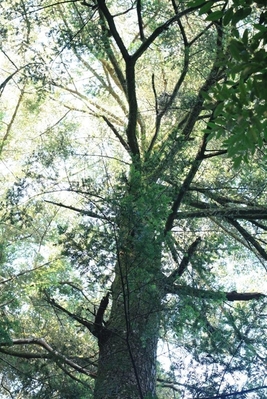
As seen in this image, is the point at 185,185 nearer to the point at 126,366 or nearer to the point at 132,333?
the point at 132,333

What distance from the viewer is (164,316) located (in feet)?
11.0

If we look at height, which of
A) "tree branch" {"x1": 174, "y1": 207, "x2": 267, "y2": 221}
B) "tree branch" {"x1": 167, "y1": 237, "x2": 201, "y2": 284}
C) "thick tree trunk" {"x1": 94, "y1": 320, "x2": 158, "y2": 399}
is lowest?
"thick tree trunk" {"x1": 94, "y1": 320, "x2": 158, "y2": 399}

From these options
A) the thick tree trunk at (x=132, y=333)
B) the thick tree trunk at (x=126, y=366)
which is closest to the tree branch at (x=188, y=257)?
the thick tree trunk at (x=132, y=333)

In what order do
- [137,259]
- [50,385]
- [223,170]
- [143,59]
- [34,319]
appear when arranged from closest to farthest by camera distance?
Result: [137,259] → [50,385] → [223,170] → [143,59] → [34,319]

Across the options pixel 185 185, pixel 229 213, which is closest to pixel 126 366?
pixel 185 185

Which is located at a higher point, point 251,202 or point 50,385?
point 251,202

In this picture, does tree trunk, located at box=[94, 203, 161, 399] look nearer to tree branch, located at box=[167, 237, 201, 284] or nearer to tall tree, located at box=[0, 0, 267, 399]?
tall tree, located at box=[0, 0, 267, 399]

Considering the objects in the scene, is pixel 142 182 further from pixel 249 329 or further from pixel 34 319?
Answer: pixel 34 319

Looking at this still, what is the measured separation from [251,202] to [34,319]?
3.21 m

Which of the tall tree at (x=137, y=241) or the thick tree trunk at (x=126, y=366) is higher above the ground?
the tall tree at (x=137, y=241)

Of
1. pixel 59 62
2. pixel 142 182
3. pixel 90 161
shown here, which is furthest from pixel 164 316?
pixel 90 161

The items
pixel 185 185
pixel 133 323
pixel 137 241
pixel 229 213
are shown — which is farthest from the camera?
pixel 229 213

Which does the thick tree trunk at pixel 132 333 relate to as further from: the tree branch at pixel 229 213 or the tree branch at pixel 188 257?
the tree branch at pixel 229 213

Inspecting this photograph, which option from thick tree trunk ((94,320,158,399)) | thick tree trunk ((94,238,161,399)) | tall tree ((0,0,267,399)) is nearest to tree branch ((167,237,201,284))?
tall tree ((0,0,267,399))
